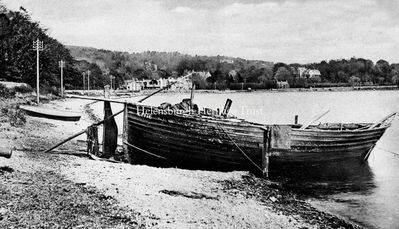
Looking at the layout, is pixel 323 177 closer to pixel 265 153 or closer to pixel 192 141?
pixel 265 153

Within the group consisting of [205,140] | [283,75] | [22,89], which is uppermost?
[283,75]

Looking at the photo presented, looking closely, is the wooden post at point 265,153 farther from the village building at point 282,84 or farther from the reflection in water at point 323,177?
the village building at point 282,84

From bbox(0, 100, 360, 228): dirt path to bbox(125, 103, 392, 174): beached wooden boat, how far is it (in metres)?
0.96

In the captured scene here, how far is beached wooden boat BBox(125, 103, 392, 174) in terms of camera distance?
503 inches

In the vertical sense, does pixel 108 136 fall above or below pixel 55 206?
above

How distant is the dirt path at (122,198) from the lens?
645cm

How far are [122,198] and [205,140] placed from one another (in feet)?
17.4

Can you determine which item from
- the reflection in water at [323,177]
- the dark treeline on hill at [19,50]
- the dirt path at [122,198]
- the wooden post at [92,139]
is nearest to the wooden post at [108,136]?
the wooden post at [92,139]

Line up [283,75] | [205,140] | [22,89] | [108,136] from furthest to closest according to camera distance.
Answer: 1. [283,75]
2. [22,89]
3. [108,136]
4. [205,140]

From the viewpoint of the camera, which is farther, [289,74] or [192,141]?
[289,74]

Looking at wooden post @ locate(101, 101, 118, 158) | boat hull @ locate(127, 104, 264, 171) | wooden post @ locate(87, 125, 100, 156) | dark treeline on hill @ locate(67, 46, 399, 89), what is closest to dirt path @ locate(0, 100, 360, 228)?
boat hull @ locate(127, 104, 264, 171)

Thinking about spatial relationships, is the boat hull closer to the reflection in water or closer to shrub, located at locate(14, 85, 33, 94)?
the reflection in water

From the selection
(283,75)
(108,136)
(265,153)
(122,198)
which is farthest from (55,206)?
(283,75)

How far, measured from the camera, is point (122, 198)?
802cm
